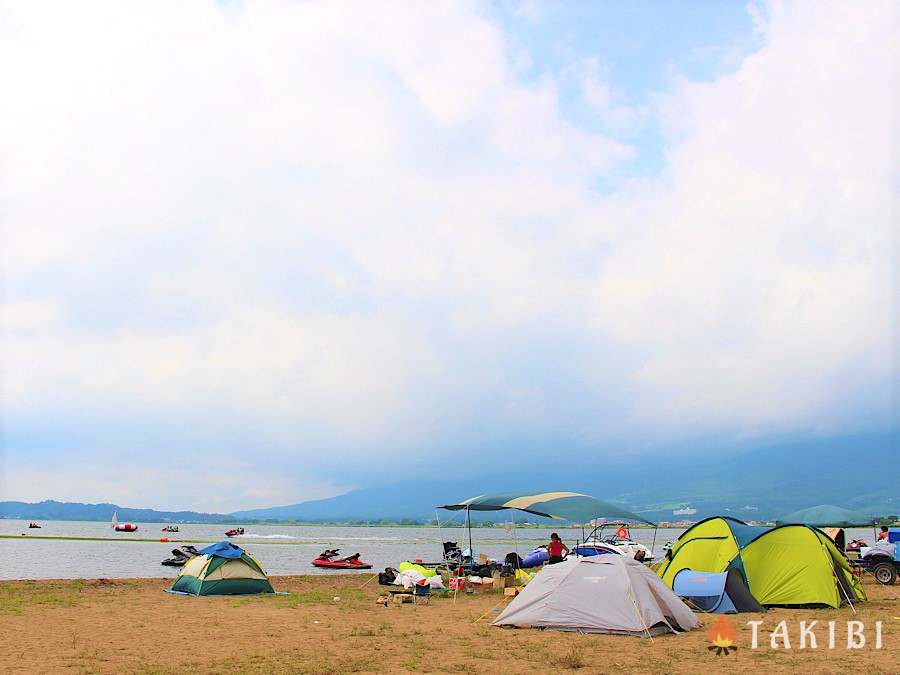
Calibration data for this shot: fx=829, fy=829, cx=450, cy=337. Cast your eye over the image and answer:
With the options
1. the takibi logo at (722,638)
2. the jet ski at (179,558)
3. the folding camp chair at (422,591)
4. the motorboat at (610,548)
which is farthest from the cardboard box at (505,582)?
the jet ski at (179,558)

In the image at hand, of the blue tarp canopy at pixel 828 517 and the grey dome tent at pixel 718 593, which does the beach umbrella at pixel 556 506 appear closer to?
the grey dome tent at pixel 718 593

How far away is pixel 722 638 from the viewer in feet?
39.9

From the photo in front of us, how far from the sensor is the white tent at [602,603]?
12.8 metres

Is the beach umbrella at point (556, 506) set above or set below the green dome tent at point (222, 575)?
above

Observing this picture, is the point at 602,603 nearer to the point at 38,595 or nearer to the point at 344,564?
the point at 38,595

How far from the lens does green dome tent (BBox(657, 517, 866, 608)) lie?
653 inches

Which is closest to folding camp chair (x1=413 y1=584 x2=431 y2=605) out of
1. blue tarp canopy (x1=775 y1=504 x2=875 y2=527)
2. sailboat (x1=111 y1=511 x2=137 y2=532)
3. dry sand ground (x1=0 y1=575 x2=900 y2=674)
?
dry sand ground (x1=0 y1=575 x2=900 y2=674)

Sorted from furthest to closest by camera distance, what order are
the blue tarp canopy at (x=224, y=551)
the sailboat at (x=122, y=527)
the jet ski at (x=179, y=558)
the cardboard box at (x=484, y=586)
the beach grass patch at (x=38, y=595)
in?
the sailboat at (x=122, y=527)
the jet ski at (x=179, y=558)
the cardboard box at (x=484, y=586)
the blue tarp canopy at (x=224, y=551)
the beach grass patch at (x=38, y=595)

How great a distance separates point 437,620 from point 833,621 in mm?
7003

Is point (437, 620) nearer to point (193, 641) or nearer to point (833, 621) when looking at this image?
point (193, 641)

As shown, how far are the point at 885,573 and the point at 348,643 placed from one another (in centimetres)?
1782

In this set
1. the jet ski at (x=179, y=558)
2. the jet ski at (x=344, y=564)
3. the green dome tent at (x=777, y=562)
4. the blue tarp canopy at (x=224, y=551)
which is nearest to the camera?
the green dome tent at (x=777, y=562)

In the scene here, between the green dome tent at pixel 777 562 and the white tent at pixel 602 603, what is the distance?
378cm

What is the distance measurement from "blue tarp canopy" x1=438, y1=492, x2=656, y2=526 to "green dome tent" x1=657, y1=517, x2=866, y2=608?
3312 millimetres
